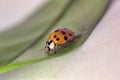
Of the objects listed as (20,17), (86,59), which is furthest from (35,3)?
(86,59)

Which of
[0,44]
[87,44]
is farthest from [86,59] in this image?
[0,44]

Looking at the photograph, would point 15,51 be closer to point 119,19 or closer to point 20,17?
point 20,17

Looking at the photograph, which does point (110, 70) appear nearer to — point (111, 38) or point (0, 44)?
point (111, 38)

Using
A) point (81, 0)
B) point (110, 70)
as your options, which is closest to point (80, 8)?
point (81, 0)

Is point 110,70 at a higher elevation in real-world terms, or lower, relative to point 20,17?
lower

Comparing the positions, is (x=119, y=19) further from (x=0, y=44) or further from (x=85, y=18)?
(x=0, y=44)
